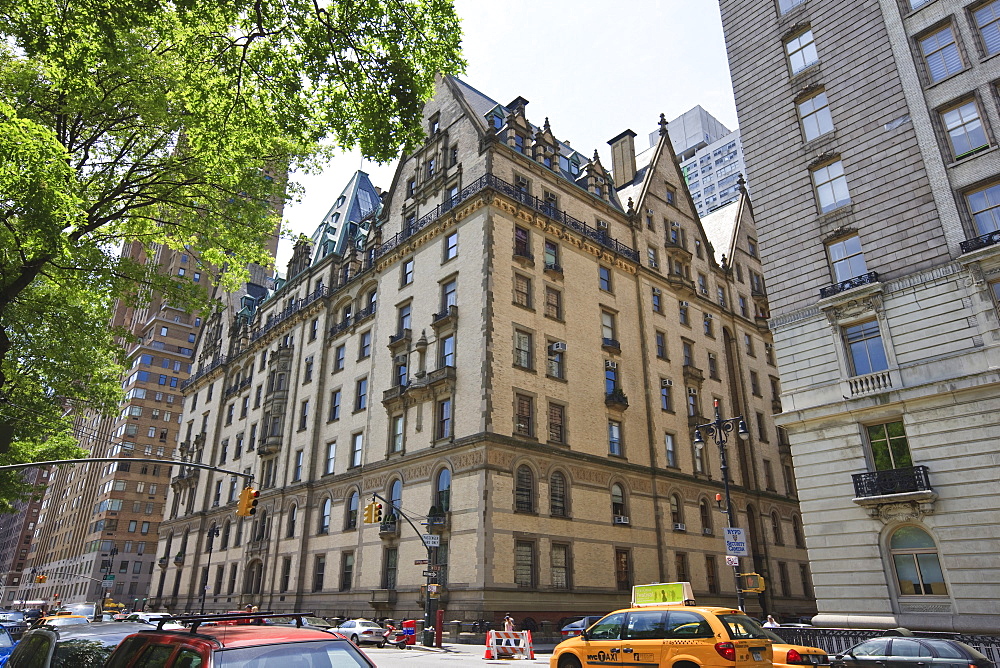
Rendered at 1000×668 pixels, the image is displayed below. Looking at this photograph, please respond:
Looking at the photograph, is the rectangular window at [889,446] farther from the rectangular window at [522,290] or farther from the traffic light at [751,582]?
the rectangular window at [522,290]

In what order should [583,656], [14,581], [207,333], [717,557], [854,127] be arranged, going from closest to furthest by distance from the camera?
[583,656], [854,127], [717,557], [207,333], [14,581]

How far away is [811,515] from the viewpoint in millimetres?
23031

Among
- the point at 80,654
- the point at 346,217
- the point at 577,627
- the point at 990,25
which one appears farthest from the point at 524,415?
the point at 346,217

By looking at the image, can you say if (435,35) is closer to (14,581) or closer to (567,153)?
(567,153)

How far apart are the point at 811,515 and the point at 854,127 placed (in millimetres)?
14657

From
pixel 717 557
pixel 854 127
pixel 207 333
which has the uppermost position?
pixel 207 333

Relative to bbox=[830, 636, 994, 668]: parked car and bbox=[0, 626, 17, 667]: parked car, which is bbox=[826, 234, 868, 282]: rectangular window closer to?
bbox=[830, 636, 994, 668]: parked car

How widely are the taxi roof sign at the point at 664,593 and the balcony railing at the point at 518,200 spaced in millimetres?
24316

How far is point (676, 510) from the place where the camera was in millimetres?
41031

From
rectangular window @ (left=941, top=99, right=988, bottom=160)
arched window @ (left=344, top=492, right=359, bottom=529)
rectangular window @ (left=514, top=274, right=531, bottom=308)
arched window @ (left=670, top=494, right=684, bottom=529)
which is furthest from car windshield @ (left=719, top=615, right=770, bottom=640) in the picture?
arched window @ (left=344, top=492, right=359, bottom=529)

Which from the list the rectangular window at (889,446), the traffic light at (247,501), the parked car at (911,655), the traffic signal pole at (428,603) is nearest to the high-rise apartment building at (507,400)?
the traffic signal pole at (428,603)

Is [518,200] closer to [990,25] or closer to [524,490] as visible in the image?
[524,490]

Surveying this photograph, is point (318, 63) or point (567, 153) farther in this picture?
point (567, 153)

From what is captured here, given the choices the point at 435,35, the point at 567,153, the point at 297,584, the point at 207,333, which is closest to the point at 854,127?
the point at 435,35
